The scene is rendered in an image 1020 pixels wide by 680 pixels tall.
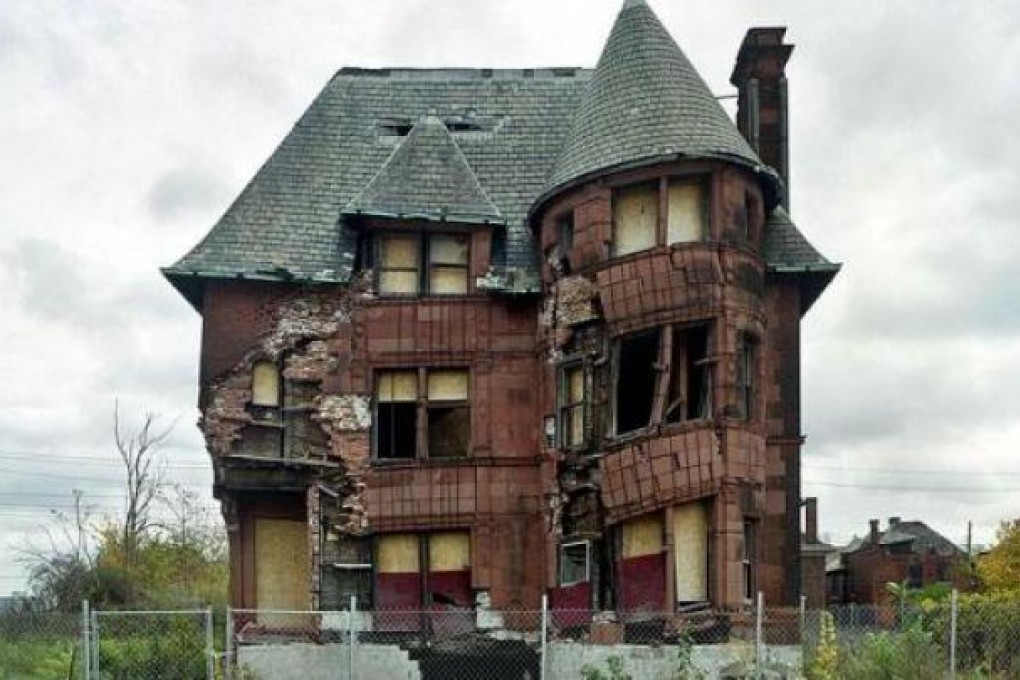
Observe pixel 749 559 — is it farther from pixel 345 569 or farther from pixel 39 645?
pixel 39 645

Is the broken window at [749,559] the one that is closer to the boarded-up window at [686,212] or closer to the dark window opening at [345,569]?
the boarded-up window at [686,212]

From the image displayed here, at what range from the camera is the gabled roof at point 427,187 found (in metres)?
24.0

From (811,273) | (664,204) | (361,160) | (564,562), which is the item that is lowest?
(564,562)

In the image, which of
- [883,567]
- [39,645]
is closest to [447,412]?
[39,645]

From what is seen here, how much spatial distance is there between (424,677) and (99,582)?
18.3 m

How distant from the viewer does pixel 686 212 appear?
21.7 meters

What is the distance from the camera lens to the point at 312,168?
25.9 metres

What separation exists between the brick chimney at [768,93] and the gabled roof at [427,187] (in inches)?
238

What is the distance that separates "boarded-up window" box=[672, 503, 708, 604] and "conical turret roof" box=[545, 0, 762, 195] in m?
6.30

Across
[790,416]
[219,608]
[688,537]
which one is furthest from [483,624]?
[219,608]

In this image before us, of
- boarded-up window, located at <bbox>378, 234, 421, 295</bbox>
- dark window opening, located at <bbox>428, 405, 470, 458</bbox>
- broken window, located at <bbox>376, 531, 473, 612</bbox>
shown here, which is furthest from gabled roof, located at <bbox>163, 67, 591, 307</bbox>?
broken window, located at <bbox>376, 531, 473, 612</bbox>

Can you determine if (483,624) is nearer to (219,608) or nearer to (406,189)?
(406,189)

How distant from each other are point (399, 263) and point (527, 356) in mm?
3279

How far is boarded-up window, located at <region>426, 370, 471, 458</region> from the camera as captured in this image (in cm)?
2397
